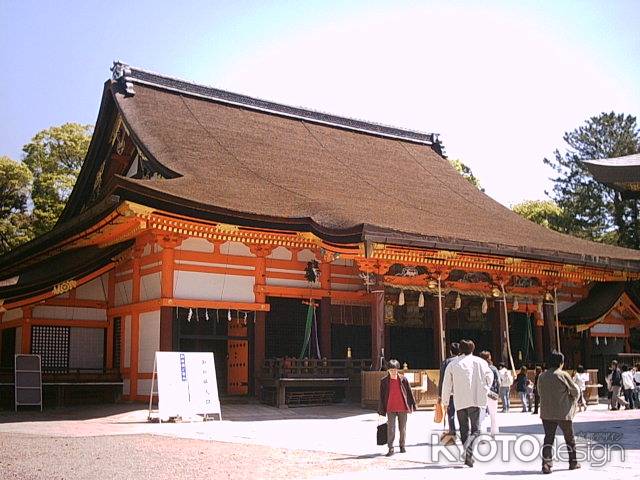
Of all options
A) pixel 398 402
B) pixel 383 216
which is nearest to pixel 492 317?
pixel 383 216

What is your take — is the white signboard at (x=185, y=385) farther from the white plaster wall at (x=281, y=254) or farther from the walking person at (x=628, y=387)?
the walking person at (x=628, y=387)

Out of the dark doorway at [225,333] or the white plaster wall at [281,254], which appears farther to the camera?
the white plaster wall at [281,254]

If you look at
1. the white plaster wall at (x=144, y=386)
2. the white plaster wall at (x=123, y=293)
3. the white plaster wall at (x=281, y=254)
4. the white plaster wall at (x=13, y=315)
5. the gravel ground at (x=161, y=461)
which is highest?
the white plaster wall at (x=281, y=254)

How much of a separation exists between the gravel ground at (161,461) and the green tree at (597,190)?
3360 centimetres

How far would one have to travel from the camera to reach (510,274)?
20344 millimetres

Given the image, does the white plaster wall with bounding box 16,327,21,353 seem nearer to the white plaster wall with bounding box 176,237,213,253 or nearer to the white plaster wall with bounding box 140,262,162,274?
the white plaster wall with bounding box 140,262,162,274

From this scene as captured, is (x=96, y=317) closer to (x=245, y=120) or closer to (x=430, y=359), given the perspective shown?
(x=245, y=120)

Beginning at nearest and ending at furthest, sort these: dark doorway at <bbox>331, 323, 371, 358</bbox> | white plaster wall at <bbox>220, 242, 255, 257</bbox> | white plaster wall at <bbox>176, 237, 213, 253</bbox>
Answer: white plaster wall at <bbox>176, 237, 213, 253</bbox>
white plaster wall at <bbox>220, 242, 255, 257</bbox>
dark doorway at <bbox>331, 323, 371, 358</bbox>

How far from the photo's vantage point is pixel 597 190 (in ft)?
137

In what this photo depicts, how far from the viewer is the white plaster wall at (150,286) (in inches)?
672

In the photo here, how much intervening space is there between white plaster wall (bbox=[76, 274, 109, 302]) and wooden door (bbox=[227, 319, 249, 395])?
3.61m

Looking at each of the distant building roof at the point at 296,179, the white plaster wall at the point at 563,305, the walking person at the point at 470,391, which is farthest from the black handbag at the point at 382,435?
the white plaster wall at the point at 563,305

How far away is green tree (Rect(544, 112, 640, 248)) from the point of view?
132 feet

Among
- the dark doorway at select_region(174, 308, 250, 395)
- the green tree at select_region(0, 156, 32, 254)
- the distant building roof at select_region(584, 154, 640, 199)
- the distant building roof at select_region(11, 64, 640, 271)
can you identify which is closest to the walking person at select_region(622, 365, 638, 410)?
the distant building roof at select_region(11, 64, 640, 271)
